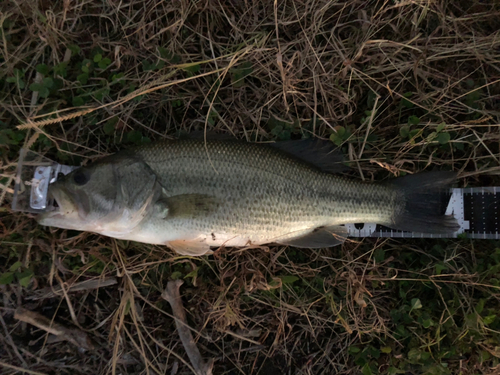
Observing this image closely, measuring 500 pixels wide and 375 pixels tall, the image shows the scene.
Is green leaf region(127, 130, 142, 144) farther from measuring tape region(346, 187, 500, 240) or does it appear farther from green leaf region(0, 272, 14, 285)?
measuring tape region(346, 187, 500, 240)

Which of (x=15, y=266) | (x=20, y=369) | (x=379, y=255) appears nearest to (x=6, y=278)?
(x=15, y=266)

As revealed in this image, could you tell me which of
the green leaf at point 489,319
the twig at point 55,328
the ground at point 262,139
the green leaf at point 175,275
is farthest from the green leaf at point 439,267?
the twig at point 55,328

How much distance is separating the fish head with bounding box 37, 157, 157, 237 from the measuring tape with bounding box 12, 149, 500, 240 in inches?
13.8

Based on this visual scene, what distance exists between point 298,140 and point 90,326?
2263 mm

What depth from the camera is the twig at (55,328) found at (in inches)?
102

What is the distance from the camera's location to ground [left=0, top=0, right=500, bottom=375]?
2.64 meters

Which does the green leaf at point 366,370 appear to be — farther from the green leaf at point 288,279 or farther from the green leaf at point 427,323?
the green leaf at point 288,279

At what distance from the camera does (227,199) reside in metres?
2.39

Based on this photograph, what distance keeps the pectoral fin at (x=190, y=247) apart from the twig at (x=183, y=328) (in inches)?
13.7

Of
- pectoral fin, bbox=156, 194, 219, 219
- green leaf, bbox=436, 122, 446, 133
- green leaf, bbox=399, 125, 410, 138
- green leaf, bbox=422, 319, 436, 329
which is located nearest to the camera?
pectoral fin, bbox=156, 194, 219, 219

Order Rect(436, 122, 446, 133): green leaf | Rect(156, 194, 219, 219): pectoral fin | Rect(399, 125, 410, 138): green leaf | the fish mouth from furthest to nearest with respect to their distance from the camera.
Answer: Rect(399, 125, 410, 138): green leaf, Rect(436, 122, 446, 133): green leaf, Rect(156, 194, 219, 219): pectoral fin, the fish mouth

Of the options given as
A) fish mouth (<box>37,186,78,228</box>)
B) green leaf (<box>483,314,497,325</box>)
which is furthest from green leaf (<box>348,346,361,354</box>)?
fish mouth (<box>37,186,78,228</box>)

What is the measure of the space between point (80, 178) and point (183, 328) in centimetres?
139

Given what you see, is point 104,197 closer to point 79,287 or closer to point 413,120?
point 79,287
